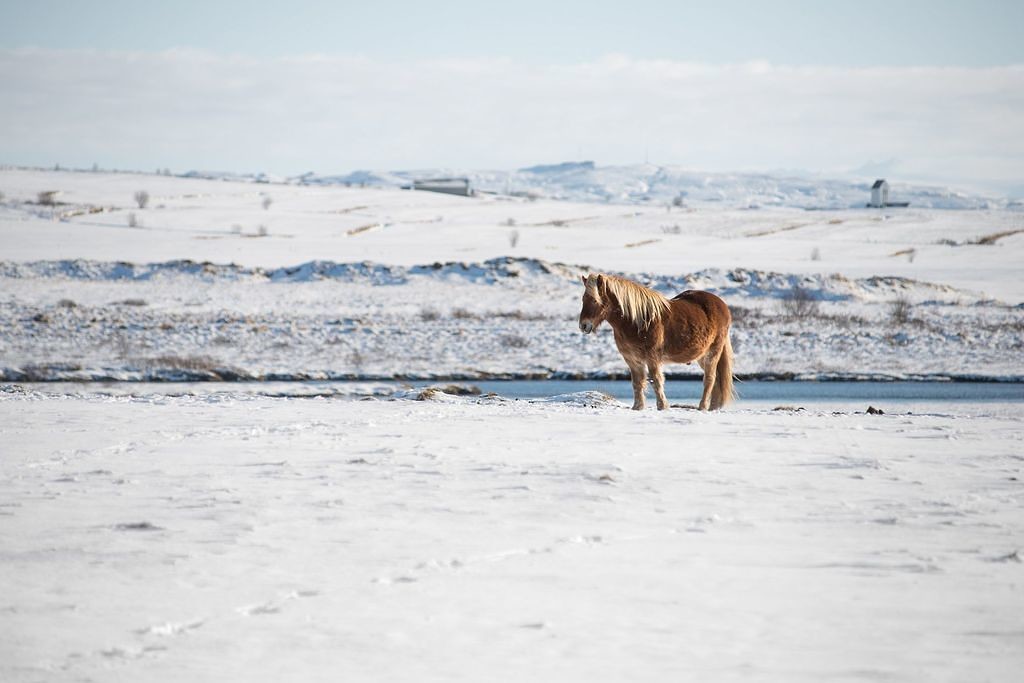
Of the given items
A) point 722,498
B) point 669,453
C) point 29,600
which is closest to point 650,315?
point 669,453

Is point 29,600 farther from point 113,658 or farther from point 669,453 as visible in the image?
point 669,453

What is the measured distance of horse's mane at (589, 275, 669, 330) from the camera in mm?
10531

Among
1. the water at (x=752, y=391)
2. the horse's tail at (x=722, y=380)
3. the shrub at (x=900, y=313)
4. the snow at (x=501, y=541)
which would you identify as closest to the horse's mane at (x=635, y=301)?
the snow at (x=501, y=541)

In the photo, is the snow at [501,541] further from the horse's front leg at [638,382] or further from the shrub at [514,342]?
the shrub at [514,342]

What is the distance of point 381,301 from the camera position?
1225 inches

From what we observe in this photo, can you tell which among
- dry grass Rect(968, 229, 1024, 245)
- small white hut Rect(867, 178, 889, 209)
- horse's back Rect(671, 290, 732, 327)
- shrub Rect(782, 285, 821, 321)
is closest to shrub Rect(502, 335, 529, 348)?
shrub Rect(782, 285, 821, 321)

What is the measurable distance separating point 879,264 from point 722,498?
40.2m

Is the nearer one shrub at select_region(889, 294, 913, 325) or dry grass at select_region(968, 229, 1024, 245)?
shrub at select_region(889, 294, 913, 325)

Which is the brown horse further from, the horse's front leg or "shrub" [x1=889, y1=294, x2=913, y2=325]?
"shrub" [x1=889, y1=294, x2=913, y2=325]

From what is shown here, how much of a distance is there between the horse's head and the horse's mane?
73 millimetres

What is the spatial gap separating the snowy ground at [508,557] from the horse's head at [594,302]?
222 centimetres

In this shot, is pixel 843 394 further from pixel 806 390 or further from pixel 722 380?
pixel 722 380

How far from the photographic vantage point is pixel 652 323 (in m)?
10.7

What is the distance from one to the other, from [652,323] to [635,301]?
0.32m
